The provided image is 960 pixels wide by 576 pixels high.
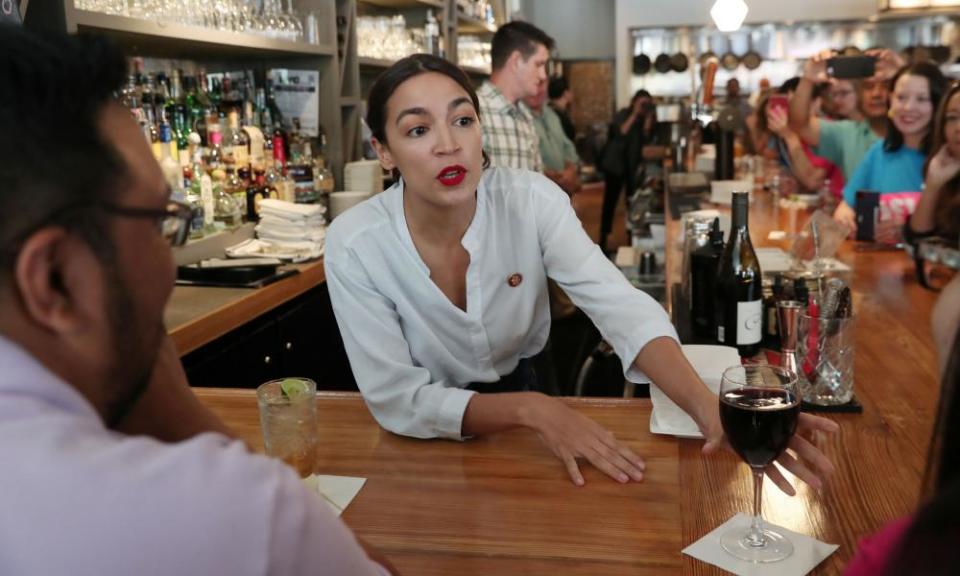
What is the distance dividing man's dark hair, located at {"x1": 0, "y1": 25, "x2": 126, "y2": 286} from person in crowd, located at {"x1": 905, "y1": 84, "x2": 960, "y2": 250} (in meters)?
2.63

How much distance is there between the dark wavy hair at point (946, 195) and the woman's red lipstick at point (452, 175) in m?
1.64

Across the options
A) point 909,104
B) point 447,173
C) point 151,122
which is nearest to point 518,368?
point 447,173

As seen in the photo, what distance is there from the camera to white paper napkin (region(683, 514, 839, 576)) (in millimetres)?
969

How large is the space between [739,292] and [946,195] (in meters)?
1.53

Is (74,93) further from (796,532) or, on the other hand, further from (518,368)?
(518,368)

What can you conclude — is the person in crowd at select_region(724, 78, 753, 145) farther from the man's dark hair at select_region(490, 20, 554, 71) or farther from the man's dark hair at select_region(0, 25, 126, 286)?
the man's dark hair at select_region(0, 25, 126, 286)

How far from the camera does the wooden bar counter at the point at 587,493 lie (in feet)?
3.38

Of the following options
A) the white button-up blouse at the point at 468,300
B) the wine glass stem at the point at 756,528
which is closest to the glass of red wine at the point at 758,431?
the wine glass stem at the point at 756,528

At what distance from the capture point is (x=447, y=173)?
1.81 meters

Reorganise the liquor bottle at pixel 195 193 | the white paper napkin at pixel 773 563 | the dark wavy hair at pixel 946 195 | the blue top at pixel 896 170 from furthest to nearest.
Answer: the blue top at pixel 896 170, the liquor bottle at pixel 195 193, the dark wavy hair at pixel 946 195, the white paper napkin at pixel 773 563

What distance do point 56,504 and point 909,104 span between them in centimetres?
384

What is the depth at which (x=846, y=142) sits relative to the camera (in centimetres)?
504

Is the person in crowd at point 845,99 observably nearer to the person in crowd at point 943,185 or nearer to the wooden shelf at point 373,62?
the person in crowd at point 943,185

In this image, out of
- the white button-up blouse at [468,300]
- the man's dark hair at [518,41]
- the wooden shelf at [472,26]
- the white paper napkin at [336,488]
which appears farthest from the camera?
the wooden shelf at [472,26]
